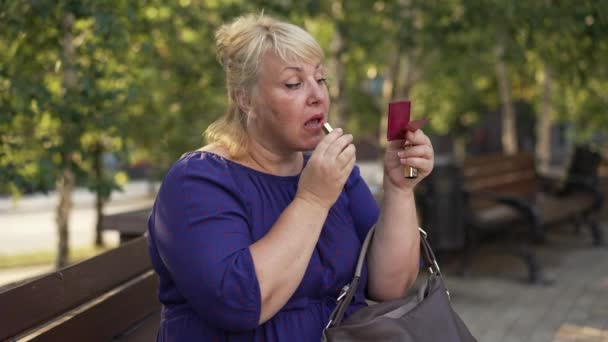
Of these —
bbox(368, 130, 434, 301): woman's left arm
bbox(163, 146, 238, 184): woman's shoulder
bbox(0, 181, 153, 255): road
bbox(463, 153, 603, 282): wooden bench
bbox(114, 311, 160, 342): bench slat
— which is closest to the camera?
bbox(163, 146, 238, 184): woman's shoulder

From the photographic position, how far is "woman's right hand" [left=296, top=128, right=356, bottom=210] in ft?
5.98

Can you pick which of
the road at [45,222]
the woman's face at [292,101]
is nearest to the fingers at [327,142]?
the woman's face at [292,101]

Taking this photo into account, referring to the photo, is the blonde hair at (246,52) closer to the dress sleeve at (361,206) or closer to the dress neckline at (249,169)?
the dress neckline at (249,169)

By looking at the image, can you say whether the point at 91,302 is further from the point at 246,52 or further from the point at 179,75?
the point at 179,75

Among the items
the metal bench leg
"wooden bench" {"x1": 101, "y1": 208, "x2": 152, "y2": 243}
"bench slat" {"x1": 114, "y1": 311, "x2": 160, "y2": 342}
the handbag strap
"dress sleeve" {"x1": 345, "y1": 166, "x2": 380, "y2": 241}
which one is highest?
"dress sleeve" {"x1": 345, "y1": 166, "x2": 380, "y2": 241}

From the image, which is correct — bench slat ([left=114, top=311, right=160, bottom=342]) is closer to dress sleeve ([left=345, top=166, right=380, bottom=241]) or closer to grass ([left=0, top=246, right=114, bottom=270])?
dress sleeve ([left=345, top=166, right=380, bottom=241])

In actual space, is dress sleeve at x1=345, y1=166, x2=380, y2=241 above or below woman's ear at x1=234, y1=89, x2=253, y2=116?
below

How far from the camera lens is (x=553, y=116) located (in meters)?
13.4

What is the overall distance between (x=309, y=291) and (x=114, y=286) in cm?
81

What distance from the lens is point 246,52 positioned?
2008 mm

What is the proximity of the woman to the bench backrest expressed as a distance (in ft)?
15.3

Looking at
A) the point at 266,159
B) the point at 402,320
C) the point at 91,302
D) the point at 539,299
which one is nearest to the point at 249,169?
the point at 266,159

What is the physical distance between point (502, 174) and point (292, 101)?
6.31 meters

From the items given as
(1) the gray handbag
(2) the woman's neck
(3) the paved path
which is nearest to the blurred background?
(2) the woman's neck
